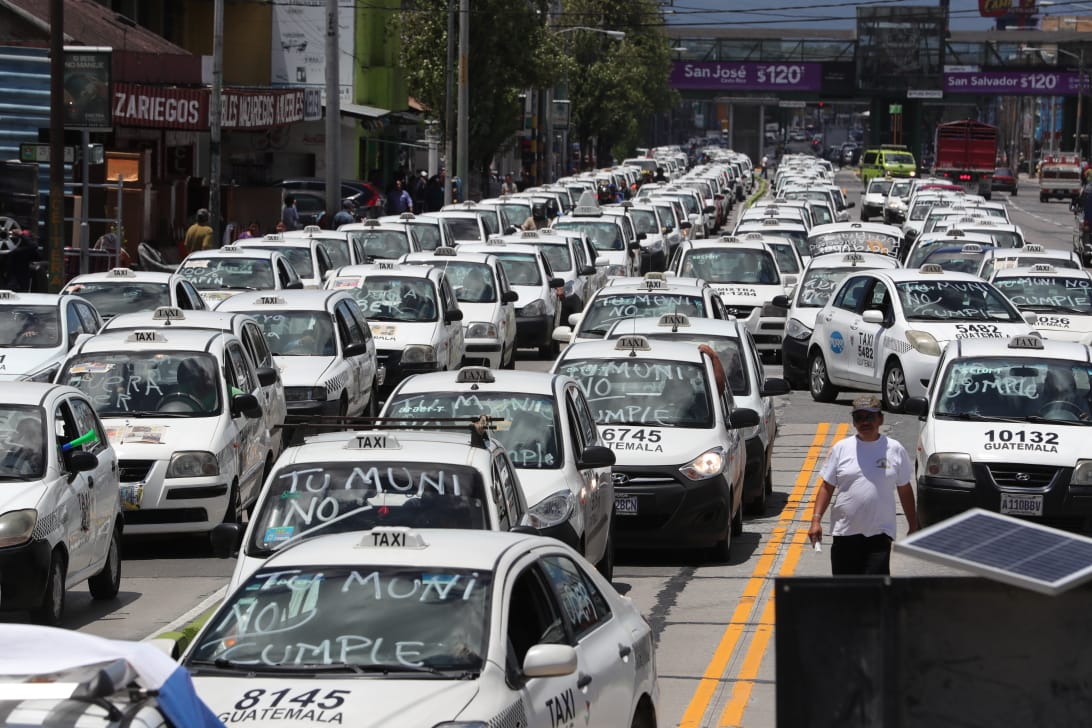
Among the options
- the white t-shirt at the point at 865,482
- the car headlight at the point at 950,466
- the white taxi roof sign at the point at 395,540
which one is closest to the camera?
the white taxi roof sign at the point at 395,540

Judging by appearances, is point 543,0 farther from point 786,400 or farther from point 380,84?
point 786,400

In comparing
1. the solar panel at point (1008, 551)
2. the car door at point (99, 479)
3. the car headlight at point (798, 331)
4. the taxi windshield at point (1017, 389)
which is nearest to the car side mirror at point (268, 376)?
the car door at point (99, 479)

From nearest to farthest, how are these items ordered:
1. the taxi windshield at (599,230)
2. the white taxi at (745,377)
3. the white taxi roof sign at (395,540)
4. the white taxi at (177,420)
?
the white taxi roof sign at (395,540) → the white taxi at (177,420) → the white taxi at (745,377) → the taxi windshield at (599,230)

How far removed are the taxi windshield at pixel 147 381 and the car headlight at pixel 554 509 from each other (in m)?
4.30

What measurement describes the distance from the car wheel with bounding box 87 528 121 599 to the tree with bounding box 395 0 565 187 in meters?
50.4

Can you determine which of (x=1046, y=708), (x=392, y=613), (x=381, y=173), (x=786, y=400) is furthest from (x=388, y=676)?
(x=381, y=173)

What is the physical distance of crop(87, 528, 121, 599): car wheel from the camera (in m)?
13.5

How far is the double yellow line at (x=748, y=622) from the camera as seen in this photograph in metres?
10.3

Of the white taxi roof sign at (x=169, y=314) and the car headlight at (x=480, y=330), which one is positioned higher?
the white taxi roof sign at (x=169, y=314)

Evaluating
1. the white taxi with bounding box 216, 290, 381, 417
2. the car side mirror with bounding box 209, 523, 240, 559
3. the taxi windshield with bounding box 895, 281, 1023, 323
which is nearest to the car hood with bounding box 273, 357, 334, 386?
the white taxi with bounding box 216, 290, 381, 417

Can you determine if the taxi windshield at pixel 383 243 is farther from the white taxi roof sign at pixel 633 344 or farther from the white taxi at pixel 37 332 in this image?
the white taxi roof sign at pixel 633 344

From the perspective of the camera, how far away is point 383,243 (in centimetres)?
3366

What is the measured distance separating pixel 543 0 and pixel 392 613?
192 feet

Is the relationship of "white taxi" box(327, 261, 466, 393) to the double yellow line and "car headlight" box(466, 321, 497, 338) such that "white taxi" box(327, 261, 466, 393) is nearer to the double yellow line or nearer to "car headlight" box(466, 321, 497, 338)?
"car headlight" box(466, 321, 497, 338)
